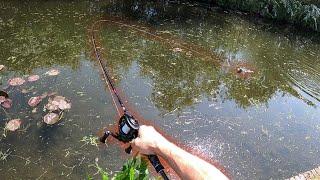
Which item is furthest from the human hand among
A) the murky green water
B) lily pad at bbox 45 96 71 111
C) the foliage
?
lily pad at bbox 45 96 71 111

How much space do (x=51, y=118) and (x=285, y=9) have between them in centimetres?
696

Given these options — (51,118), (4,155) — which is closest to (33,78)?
(51,118)

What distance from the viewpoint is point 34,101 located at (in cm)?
611

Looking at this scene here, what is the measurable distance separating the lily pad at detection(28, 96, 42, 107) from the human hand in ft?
13.0

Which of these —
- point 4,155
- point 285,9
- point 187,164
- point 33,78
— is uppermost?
point 187,164

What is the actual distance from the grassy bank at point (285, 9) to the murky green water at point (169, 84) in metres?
0.43

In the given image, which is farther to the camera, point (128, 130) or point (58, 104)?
point (58, 104)

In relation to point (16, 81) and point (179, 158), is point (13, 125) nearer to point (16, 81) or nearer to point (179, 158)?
point (16, 81)

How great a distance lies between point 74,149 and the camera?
5.34 meters

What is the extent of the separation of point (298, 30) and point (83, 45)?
5517 mm

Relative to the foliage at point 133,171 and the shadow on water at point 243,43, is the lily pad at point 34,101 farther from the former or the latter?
the foliage at point 133,171

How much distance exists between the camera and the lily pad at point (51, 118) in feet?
18.9

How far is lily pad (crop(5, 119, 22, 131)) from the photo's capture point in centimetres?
557

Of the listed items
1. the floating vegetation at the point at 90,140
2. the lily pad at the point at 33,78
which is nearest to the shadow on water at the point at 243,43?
the floating vegetation at the point at 90,140
